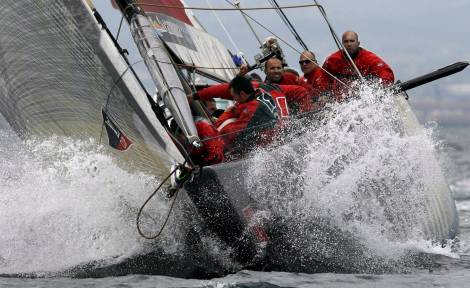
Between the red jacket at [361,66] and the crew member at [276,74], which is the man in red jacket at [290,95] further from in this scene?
the crew member at [276,74]

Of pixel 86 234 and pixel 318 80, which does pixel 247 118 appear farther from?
pixel 318 80

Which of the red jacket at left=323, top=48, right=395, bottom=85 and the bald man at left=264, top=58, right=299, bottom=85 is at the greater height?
the bald man at left=264, top=58, right=299, bottom=85

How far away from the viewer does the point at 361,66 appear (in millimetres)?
6914

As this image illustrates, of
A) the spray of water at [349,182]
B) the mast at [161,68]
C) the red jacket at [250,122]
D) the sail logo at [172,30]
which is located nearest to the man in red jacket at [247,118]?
the red jacket at [250,122]

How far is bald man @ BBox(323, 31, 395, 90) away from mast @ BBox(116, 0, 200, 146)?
1486mm

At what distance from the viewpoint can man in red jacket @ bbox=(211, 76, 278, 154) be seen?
5570 millimetres

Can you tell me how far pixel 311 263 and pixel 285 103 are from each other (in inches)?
40.5

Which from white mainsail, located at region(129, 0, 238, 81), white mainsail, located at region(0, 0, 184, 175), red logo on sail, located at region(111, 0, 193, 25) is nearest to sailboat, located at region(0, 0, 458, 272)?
white mainsail, located at region(0, 0, 184, 175)

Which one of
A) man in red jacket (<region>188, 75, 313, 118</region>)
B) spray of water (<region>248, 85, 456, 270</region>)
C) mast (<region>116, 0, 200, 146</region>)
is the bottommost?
spray of water (<region>248, 85, 456, 270</region>)

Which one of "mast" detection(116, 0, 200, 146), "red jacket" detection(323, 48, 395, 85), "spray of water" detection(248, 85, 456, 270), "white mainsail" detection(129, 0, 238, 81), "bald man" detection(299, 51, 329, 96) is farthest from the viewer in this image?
"white mainsail" detection(129, 0, 238, 81)

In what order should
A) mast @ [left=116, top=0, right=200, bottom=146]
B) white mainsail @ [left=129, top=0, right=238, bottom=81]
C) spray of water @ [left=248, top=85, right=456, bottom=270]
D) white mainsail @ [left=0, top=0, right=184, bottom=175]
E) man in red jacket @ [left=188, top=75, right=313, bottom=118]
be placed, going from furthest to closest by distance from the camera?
white mainsail @ [left=129, top=0, right=238, bottom=81] < man in red jacket @ [left=188, top=75, right=313, bottom=118] < spray of water @ [left=248, top=85, right=456, bottom=270] < mast @ [left=116, top=0, right=200, bottom=146] < white mainsail @ [left=0, top=0, right=184, bottom=175]

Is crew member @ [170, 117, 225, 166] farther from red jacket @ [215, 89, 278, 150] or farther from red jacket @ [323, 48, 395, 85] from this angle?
red jacket @ [323, 48, 395, 85]

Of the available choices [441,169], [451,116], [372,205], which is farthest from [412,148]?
[451,116]

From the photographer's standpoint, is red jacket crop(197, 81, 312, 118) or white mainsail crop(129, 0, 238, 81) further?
white mainsail crop(129, 0, 238, 81)
